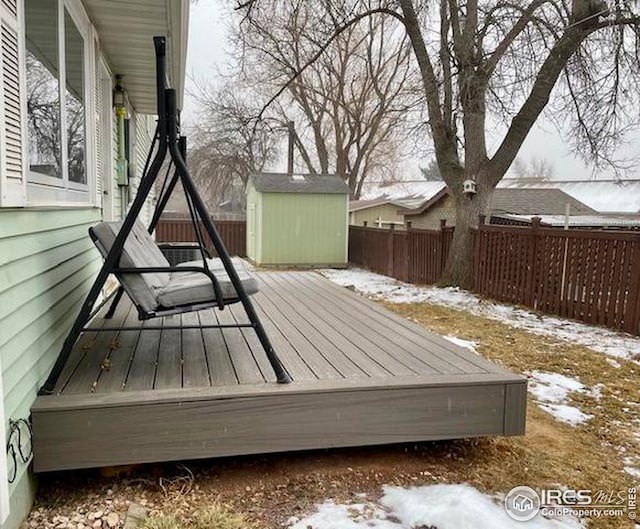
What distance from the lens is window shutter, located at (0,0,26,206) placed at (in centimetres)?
174

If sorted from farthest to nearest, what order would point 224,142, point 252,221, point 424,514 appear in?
point 224,142 < point 252,221 < point 424,514

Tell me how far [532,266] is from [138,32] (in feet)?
18.3

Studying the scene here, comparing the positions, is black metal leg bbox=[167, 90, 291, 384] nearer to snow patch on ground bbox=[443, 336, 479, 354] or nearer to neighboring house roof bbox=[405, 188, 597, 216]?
snow patch on ground bbox=[443, 336, 479, 354]

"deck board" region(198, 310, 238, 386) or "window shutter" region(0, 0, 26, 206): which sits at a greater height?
"window shutter" region(0, 0, 26, 206)

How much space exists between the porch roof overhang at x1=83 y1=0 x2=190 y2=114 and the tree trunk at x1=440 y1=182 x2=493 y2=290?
5.07m

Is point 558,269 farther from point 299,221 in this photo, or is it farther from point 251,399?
point 299,221

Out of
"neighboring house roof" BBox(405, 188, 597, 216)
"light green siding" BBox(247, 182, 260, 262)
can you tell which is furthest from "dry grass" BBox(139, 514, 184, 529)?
"neighboring house roof" BBox(405, 188, 597, 216)

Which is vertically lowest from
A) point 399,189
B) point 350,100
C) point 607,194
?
point 607,194

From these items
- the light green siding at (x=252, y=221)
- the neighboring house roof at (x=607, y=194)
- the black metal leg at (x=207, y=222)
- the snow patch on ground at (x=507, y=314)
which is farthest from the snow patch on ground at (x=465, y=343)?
the neighboring house roof at (x=607, y=194)

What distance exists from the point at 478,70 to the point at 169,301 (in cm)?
674

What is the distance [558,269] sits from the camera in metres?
6.51

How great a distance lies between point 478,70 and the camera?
7.65 meters

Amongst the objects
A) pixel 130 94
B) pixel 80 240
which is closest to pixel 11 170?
pixel 80 240

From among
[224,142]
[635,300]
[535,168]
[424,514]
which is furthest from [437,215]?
[535,168]
